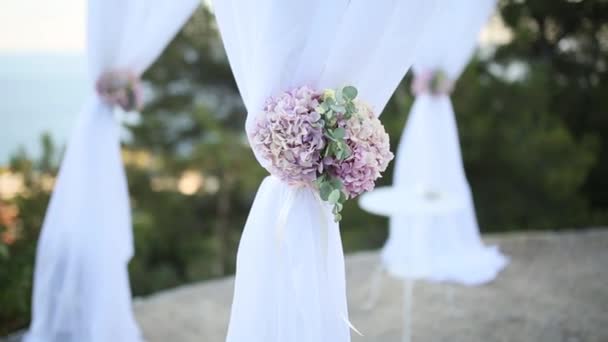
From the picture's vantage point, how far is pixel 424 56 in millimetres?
3037

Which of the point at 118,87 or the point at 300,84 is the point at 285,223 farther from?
the point at 118,87

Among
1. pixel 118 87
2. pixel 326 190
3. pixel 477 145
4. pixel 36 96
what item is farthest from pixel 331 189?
pixel 36 96

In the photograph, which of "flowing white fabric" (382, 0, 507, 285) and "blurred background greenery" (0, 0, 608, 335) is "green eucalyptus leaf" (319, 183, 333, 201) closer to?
"flowing white fabric" (382, 0, 507, 285)

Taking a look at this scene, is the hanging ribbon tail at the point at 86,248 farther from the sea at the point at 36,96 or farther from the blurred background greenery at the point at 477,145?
the sea at the point at 36,96

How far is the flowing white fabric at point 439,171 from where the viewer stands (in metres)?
2.94

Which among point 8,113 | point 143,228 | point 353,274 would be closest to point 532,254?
point 353,274

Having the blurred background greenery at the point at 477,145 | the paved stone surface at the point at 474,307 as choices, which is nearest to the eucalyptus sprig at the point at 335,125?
the paved stone surface at the point at 474,307

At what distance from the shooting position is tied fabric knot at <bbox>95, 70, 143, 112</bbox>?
7.06 feet

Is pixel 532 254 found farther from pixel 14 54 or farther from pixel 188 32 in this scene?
pixel 14 54

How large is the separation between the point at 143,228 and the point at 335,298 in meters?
2.31

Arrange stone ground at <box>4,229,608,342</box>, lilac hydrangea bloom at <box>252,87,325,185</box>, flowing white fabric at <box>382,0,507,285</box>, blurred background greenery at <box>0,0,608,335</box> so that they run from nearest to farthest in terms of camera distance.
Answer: lilac hydrangea bloom at <box>252,87,325,185</box> → stone ground at <box>4,229,608,342</box> → flowing white fabric at <box>382,0,507,285</box> → blurred background greenery at <box>0,0,608,335</box>

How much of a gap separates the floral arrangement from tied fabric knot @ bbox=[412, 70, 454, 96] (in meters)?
1.74

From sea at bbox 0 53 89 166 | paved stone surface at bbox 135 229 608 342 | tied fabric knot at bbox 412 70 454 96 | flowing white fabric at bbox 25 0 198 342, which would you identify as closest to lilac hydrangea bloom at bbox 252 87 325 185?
flowing white fabric at bbox 25 0 198 342

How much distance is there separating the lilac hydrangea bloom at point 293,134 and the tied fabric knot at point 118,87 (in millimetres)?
1012
